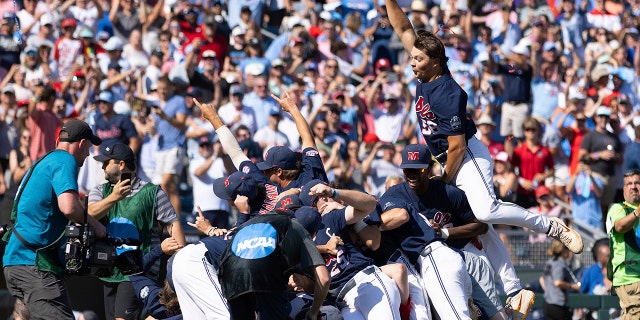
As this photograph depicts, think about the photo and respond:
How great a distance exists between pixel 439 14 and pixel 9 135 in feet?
26.8

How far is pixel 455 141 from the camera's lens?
966cm

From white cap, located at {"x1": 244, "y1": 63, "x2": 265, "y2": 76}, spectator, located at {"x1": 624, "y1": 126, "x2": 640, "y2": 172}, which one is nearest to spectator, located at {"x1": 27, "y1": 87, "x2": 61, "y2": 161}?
white cap, located at {"x1": 244, "y1": 63, "x2": 265, "y2": 76}

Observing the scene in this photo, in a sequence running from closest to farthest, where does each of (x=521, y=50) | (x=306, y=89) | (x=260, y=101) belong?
(x=260, y=101) → (x=306, y=89) → (x=521, y=50)

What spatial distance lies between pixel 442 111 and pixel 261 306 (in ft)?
8.42

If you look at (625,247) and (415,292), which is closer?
(415,292)

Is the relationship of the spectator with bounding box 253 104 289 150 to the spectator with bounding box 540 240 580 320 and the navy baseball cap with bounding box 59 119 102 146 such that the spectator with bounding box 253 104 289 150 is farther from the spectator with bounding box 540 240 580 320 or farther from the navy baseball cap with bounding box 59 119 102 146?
the navy baseball cap with bounding box 59 119 102 146

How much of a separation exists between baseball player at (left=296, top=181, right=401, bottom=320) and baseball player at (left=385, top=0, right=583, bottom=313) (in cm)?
118

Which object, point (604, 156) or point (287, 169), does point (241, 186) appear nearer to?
point (287, 169)

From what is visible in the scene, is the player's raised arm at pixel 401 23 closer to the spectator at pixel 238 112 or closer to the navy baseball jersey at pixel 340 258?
the navy baseball jersey at pixel 340 258

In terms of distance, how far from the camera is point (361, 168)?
16188 millimetres

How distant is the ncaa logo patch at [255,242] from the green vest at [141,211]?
8.37ft

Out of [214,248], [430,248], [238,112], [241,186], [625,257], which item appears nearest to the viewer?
[214,248]

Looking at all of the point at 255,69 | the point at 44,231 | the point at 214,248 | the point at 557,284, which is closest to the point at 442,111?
the point at 214,248

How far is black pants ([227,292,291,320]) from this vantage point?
8.02 m
